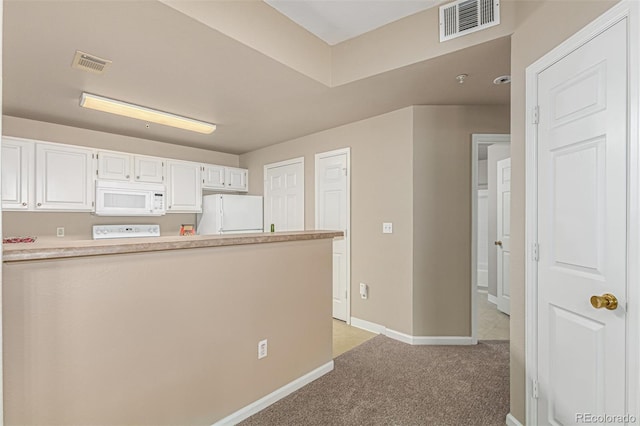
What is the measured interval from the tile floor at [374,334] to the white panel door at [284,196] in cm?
153

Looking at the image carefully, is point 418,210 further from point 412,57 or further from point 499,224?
point 499,224

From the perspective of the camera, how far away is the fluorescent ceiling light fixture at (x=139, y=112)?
283 cm

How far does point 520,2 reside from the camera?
1.95 metres

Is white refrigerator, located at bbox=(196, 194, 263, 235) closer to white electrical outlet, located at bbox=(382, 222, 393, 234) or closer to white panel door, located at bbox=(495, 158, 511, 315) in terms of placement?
white electrical outlet, located at bbox=(382, 222, 393, 234)

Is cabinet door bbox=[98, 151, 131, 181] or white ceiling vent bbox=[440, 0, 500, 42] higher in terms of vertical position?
white ceiling vent bbox=[440, 0, 500, 42]

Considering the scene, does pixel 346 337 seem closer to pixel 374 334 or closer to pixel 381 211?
pixel 374 334

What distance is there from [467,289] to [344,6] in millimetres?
2803

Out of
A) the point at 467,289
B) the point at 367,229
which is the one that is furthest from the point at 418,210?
the point at 467,289

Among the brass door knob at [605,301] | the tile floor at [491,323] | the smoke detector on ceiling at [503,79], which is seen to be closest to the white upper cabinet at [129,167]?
the smoke detector on ceiling at [503,79]

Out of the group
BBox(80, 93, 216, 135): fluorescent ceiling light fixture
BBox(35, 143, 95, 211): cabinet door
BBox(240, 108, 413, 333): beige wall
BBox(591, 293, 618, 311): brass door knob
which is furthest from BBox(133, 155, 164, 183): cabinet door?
BBox(591, 293, 618, 311): brass door knob

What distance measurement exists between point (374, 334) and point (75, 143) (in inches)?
165

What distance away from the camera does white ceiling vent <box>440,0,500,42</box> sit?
2.07 meters

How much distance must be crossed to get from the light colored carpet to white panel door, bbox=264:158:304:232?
215 cm

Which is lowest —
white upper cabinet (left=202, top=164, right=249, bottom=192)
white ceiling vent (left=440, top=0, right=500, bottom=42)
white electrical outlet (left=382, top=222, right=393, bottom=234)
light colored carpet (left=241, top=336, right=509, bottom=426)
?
light colored carpet (left=241, top=336, right=509, bottom=426)
